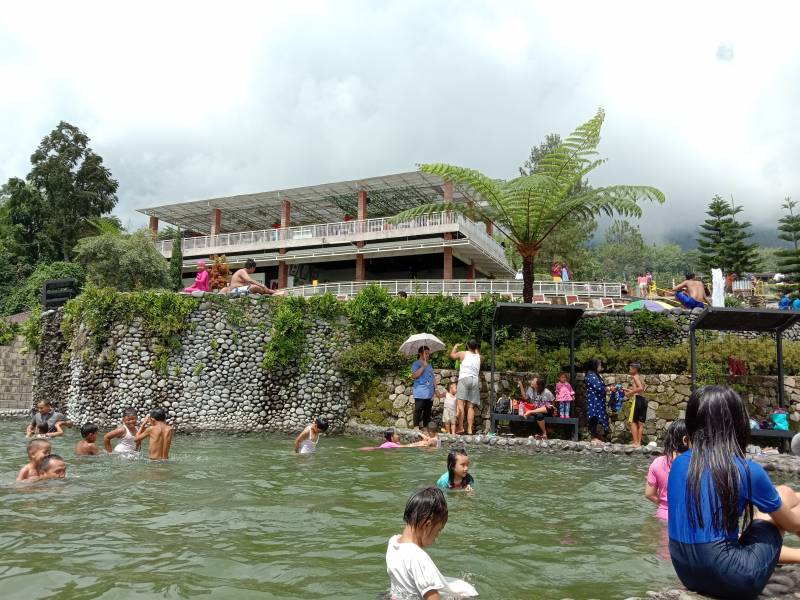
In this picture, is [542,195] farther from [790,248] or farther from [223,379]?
[790,248]

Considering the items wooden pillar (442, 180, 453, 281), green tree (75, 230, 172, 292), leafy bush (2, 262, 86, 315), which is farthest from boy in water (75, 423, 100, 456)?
leafy bush (2, 262, 86, 315)

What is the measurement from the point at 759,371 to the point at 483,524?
10.4 meters

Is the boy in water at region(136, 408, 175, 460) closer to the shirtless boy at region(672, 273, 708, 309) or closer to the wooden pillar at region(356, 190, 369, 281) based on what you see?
the shirtless boy at region(672, 273, 708, 309)

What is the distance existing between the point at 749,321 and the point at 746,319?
0.43 feet

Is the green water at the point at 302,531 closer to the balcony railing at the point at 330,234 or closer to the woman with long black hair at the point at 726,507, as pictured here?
the woman with long black hair at the point at 726,507

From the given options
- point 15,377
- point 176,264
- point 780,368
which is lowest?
point 15,377

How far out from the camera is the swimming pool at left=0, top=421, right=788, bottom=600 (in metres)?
4.38

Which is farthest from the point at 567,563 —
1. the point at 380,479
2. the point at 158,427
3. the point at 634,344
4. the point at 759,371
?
the point at 634,344

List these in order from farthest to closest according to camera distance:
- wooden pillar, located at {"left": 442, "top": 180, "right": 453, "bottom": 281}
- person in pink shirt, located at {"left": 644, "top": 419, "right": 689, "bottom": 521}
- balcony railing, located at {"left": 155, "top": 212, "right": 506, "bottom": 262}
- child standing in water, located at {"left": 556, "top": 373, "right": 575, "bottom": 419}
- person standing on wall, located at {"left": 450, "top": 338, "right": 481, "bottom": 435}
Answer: balcony railing, located at {"left": 155, "top": 212, "right": 506, "bottom": 262} → wooden pillar, located at {"left": 442, "top": 180, "right": 453, "bottom": 281} → person standing on wall, located at {"left": 450, "top": 338, "right": 481, "bottom": 435} → child standing in water, located at {"left": 556, "top": 373, "right": 575, "bottom": 419} → person in pink shirt, located at {"left": 644, "top": 419, "right": 689, "bottom": 521}

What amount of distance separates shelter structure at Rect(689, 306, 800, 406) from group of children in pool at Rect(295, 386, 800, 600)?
358 inches

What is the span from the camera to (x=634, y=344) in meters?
16.0

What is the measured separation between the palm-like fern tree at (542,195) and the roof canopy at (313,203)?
14315 millimetres

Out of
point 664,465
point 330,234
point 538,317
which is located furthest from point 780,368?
point 330,234

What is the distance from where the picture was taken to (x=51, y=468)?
309 inches
